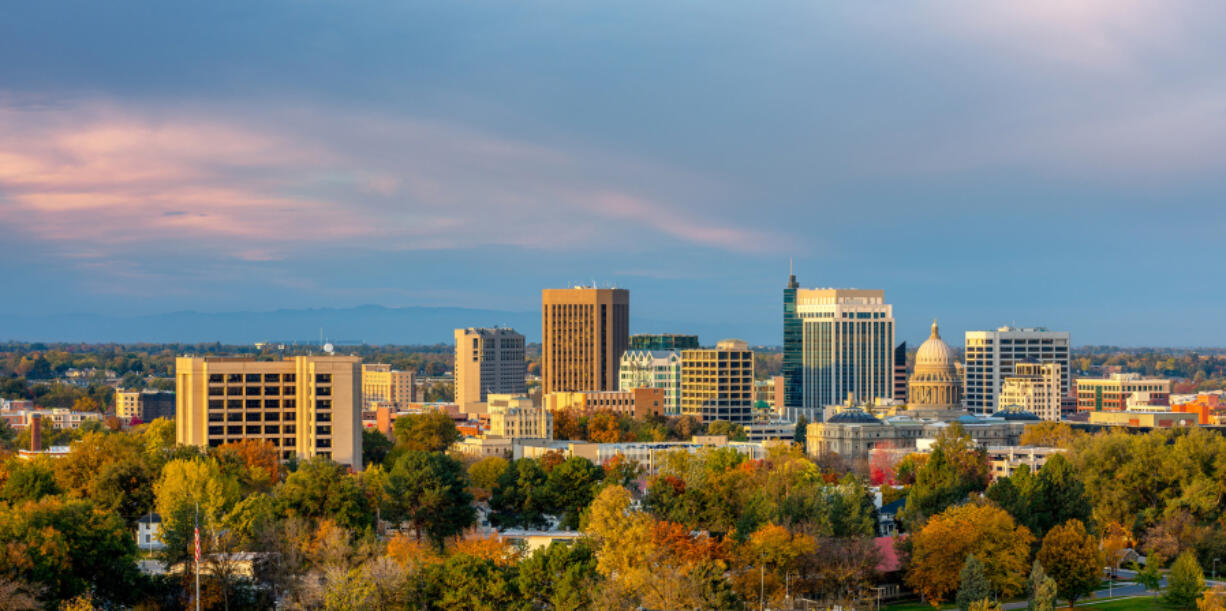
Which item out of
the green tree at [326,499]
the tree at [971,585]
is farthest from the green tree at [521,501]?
the tree at [971,585]

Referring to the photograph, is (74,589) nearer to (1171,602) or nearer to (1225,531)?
(1171,602)

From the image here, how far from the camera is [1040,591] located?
316ft

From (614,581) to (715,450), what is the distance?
203 feet

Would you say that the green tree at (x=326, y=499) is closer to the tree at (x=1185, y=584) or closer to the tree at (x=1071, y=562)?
the tree at (x=1071, y=562)

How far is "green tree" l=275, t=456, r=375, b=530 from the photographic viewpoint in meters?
110

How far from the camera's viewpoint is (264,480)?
5103 inches

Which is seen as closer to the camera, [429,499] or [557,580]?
[557,580]

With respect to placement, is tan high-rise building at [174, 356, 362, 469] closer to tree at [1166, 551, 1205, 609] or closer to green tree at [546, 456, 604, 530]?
green tree at [546, 456, 604, 530]

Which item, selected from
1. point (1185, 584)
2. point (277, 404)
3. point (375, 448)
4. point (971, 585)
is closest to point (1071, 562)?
point (1185, 584)

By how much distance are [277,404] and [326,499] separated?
40.6 metres

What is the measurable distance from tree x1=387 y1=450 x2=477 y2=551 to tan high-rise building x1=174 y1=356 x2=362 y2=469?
114 feet

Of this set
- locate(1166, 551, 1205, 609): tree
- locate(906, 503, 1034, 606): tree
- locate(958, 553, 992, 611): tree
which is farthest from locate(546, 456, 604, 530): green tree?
locate(1166, 551, 1205, 609): tree

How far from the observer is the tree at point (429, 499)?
113000 millimetres

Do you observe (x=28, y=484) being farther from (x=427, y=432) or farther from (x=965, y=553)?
(x=427, y=432)
